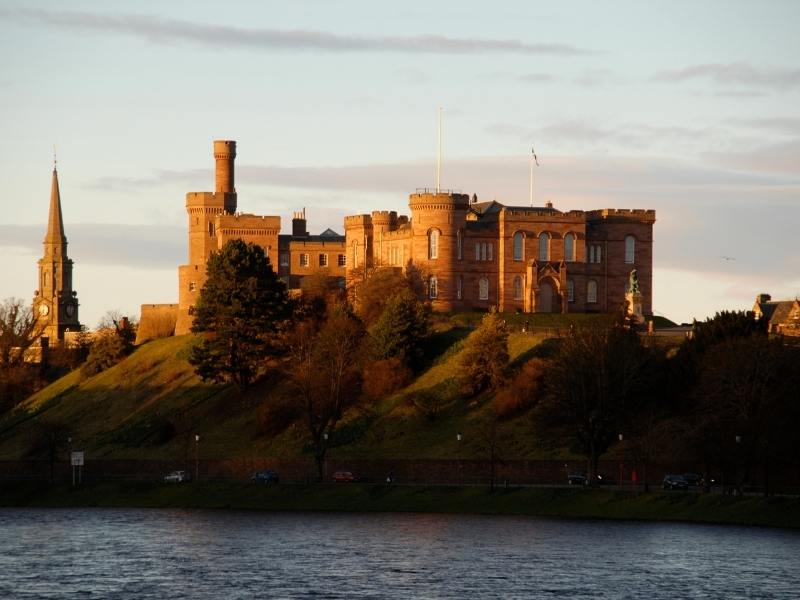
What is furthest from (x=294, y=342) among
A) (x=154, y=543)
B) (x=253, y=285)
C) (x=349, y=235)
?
(x=154, y=543)

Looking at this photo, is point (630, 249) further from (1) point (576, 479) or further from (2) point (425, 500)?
(2) point (425, 500)

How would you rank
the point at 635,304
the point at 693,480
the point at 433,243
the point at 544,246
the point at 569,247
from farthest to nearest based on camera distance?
the point at 569,247, the point at 544,246, the point at 433,243, the point at 635,304, the point at 693,480

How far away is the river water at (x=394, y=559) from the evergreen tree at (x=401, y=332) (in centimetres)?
3404

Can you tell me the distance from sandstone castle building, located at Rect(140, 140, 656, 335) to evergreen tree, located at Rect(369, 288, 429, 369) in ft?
37.7

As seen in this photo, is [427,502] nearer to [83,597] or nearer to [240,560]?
[240,560]

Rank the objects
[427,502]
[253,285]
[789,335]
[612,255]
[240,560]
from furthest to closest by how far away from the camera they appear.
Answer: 1. [612,255]
2. [253,285]
3. [789,335]
4. [427,502]
5. [240,560]

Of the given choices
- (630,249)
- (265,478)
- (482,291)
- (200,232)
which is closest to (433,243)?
(482,291)

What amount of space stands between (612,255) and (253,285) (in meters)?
32.7

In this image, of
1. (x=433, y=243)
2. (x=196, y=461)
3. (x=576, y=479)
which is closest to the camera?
(x=576, y=479)

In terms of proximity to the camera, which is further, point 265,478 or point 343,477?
point 265,478

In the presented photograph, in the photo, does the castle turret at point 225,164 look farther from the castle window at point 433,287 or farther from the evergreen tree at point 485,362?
the evergreen tree at point 485,362

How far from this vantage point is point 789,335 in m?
132

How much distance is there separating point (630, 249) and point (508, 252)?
40.5 ft

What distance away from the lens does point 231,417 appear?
470ft
